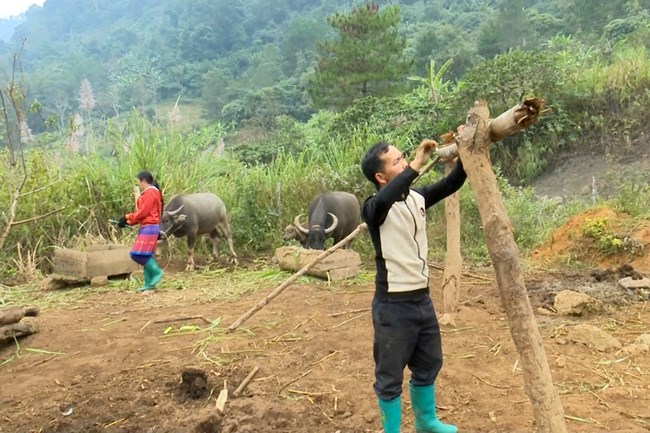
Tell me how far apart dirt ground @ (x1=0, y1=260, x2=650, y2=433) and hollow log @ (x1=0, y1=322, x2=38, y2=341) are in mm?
91

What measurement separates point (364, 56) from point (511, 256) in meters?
22.3

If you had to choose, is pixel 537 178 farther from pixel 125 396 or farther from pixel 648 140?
pixel 125 396

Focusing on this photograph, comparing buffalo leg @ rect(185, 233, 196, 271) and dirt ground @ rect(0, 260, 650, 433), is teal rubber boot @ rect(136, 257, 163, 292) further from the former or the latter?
buffalo leg @ rect(185, 233, 196, 271)

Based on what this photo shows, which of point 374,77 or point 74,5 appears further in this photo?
point 74,5

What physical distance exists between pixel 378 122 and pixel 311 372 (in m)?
12.4

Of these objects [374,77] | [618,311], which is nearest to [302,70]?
[374,77]

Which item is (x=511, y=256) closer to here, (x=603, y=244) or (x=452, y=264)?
(x=452, y=264)

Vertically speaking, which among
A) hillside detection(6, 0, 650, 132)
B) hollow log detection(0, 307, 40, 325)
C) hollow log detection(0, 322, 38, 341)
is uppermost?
hillside detection(6, 0, 650, 132)

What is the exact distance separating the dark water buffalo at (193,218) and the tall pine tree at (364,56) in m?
15.8

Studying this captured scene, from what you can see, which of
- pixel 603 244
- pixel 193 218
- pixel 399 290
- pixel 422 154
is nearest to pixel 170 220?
pixel 193 218

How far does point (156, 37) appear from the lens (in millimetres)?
72500

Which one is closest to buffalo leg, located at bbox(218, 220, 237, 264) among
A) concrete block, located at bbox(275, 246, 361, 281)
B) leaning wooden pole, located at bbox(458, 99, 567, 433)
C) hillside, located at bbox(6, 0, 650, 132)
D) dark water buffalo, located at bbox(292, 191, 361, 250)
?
dark water buffalo, located at bbox(292, 191, 361, 250)

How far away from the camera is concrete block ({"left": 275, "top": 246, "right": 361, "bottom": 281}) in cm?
728

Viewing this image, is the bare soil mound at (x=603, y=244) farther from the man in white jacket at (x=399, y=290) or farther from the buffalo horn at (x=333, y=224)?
the man in white jacket at (x=399, y=290)
